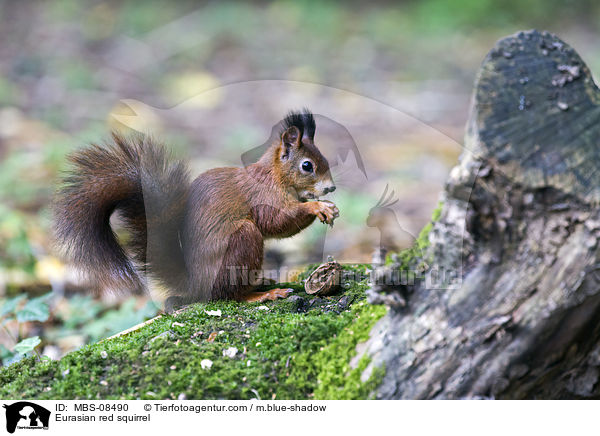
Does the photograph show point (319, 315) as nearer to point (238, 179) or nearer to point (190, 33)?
point (238, 179)

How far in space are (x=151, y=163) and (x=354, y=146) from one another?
0.57 metres

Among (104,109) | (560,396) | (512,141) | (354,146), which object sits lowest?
(560,396)

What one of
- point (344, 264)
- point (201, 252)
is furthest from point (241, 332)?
point (344, 264)

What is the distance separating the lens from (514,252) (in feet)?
3.44

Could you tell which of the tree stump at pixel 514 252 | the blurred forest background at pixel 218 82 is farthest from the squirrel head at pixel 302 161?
the tree stump at pixel 514 252

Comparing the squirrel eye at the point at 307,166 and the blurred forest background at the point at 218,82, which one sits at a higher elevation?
the blurred forest background at the point at 218,82

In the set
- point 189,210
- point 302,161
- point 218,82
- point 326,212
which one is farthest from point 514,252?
point 218,82

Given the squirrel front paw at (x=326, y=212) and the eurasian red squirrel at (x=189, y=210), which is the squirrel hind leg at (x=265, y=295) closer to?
the eurasian red squirrel at (x=189, y=210)

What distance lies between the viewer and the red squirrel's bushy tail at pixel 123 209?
1557 millimetres

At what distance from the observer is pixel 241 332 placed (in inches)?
55.6
